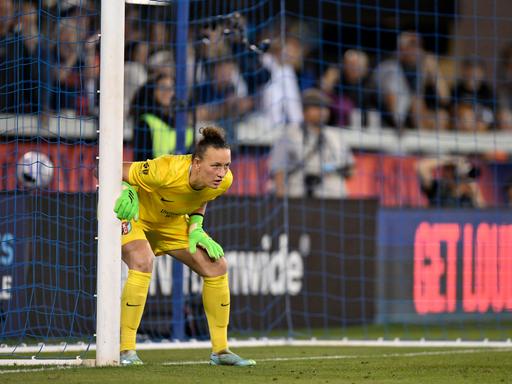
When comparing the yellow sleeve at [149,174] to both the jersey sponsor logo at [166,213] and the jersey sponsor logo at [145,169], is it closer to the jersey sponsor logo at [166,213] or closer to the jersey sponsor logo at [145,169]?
the jersey sponsor logo at [145,169]

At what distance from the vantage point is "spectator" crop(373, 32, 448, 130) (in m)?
17.4

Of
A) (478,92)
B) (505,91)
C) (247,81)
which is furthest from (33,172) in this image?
(505,91)

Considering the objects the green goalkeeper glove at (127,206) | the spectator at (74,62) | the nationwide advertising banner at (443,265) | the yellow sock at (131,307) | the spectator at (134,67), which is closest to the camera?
the green goalkeeper glove at (127,206)

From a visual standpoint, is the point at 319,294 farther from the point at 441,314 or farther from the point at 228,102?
the point at 228,102

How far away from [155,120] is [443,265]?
159 inches

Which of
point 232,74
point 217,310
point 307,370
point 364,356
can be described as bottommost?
point 364,356

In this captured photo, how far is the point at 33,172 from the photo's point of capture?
10.8 metres

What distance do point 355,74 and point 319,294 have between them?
4.65 metres

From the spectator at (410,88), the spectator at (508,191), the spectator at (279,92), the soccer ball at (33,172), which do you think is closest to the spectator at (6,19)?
the soccer ball at (33,172)

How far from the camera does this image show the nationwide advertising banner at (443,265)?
13672 mm

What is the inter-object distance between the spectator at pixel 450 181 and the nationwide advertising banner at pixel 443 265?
5.04 feet

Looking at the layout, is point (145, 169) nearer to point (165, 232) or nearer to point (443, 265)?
point (165, 232)

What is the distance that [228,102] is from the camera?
13.8 meters

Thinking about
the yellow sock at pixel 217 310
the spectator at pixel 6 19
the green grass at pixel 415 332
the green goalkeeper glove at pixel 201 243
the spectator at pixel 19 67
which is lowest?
the green grass at pixel 415 332
